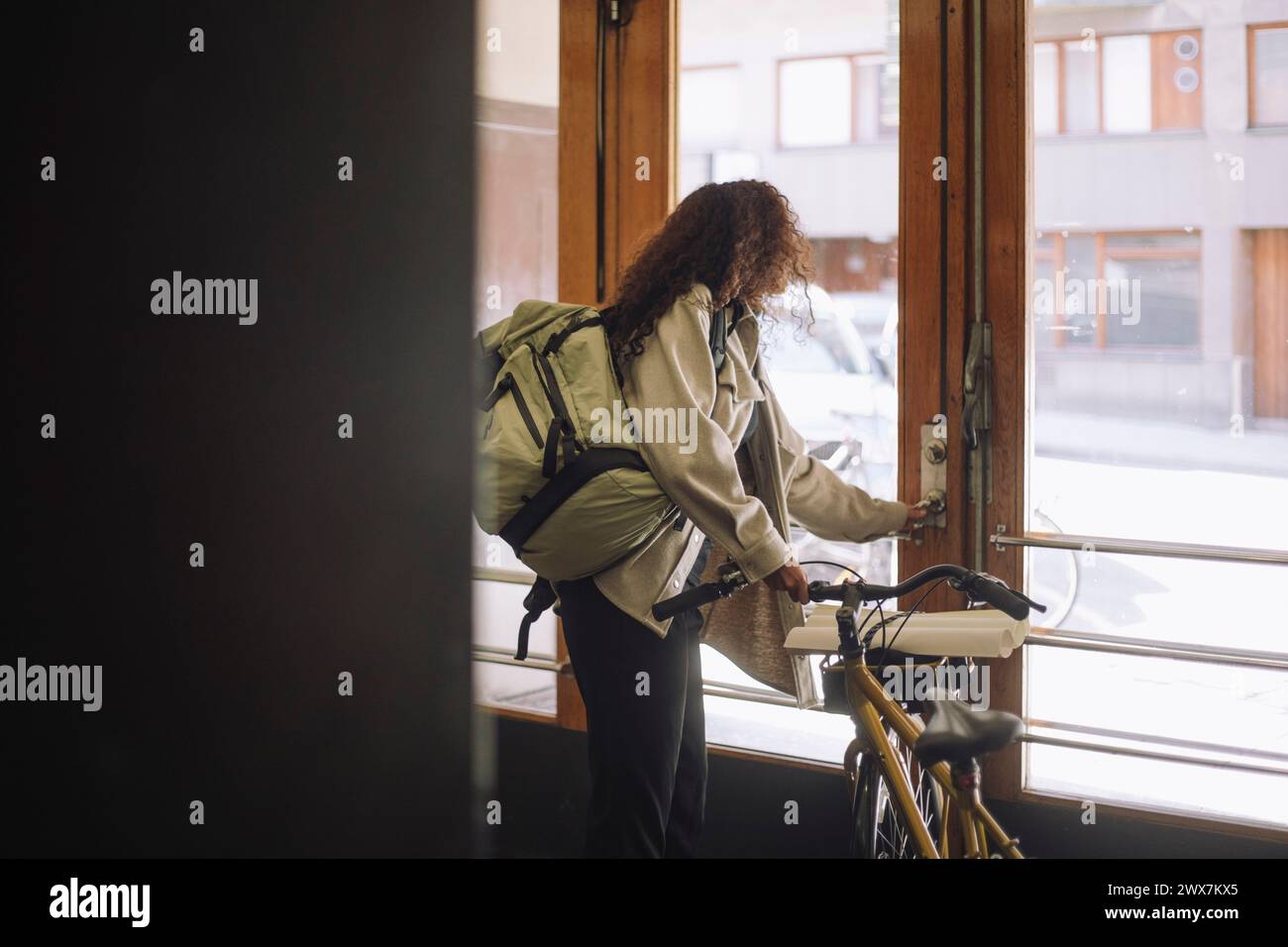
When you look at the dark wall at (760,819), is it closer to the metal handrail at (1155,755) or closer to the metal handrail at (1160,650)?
the metal handrail at (1155,755)

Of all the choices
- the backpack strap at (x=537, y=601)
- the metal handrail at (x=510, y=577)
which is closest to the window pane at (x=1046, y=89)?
the backpack strap at (x=537, y=601)

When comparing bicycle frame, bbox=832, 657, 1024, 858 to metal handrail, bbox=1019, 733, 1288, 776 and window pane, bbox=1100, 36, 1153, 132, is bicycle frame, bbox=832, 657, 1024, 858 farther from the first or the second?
window pane, bbox=1100, 36, 1153, 132

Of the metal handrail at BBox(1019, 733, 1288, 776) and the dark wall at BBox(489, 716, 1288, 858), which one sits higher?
the metal handrail at BBox(1019, 733, 1288, 776)

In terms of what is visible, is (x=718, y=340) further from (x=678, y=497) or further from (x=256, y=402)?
(x=256, y=402)

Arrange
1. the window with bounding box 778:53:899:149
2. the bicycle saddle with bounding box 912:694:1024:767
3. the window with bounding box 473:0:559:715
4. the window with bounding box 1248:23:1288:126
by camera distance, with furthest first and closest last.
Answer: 1. the window with bounding box 473:0:559:715
2. the window with bounding box 778:53:899:149
3. the window with bounding box 1248:23:1288:126
4. the bicycle saddle with bounding box 912:694:1024:767

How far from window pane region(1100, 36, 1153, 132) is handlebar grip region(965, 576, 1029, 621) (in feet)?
4.17

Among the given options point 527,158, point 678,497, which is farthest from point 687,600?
point 527,158

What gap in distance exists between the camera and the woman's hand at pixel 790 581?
2.09m

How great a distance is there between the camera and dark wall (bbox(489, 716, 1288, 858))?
2.59 meters

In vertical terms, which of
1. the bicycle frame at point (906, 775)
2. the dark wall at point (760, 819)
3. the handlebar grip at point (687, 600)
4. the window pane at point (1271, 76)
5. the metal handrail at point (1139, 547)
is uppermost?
the window pane at point (1271, 76)

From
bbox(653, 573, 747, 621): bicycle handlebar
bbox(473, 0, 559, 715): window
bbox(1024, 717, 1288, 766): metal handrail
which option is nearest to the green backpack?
bbox(653, 573, 747, 621): bicycle handlebar

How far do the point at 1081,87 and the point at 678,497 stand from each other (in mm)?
1435

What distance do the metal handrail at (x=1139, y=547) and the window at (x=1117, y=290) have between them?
1.43 feet

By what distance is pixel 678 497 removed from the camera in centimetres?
205
